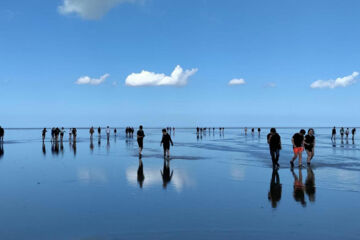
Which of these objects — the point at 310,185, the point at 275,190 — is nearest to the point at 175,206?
the point at 275,190

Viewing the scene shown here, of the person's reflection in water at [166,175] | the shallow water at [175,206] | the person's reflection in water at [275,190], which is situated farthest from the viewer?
the person's reflection in water at [166,175]

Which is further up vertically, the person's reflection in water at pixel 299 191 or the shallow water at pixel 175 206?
the shallow water at pixel 175 206

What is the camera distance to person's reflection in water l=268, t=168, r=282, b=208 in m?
7.35

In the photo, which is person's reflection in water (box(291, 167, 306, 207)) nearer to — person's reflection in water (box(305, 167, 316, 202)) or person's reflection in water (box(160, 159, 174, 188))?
person's reflection in water (box(305, 167, 316, 202))

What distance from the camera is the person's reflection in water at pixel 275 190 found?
7.35m

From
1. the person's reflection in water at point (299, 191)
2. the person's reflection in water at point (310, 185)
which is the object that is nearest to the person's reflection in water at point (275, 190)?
the person's reflection in water at point (299, 191)

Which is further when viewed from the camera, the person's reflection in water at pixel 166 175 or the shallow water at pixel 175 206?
the person's reflection in water at pixel 166 175

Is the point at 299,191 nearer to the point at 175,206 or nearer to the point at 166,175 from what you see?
the point at 175,206

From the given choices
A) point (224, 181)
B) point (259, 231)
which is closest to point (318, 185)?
point (224, 181)

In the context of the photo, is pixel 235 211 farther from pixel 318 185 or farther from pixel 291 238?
pixel 318 185

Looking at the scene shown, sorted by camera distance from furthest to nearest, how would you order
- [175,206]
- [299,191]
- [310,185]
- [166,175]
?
[166,175] < [310,185] < [299,191] < [175,206]

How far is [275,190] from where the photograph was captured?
857 cm

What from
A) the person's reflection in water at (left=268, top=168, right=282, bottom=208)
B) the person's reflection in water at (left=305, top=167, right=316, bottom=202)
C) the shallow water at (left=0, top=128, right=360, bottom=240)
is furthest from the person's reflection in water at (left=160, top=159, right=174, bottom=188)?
the person's reflection in water at (left=305, top=167, right=316, bottom=202)

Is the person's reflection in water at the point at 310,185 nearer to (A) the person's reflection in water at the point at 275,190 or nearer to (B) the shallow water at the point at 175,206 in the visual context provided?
(B) the shallow water at the point at 175,206
